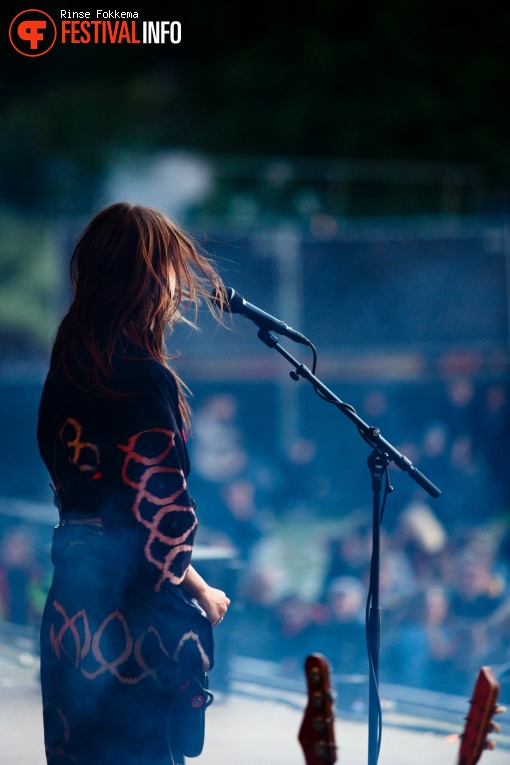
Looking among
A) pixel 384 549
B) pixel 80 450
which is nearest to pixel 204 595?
pixel 80 450

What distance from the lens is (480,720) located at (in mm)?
1653

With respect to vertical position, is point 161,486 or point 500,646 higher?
point 161,486

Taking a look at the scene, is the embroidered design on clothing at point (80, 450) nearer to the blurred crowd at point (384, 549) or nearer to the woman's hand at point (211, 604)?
the woman's hand at point (211, 604)

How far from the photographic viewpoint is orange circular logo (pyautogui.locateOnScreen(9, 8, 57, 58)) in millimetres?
3979

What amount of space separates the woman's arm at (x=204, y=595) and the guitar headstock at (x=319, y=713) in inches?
6.7

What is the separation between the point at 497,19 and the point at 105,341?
14426mm

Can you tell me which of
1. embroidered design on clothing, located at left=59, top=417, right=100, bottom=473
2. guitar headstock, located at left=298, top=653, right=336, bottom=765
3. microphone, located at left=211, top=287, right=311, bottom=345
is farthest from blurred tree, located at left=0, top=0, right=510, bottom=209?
guitar headstock, located at left=298, top=653, right=336, bottom=765

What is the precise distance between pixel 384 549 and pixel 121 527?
3.58 m

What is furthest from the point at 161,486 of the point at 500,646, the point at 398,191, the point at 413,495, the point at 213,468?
the point at 398,191

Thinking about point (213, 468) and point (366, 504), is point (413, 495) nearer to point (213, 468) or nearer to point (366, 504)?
point (366, 504)

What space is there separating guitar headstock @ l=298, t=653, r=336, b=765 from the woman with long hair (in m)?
0.18

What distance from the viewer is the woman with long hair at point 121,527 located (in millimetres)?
1537

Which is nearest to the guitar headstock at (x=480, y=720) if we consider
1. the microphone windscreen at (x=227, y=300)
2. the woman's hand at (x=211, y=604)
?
the woman's hand at (x=211, y=604)

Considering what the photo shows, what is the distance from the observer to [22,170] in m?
16.4
